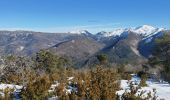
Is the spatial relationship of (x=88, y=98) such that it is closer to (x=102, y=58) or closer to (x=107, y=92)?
(x=107, y=92)

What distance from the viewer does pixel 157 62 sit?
46844mm

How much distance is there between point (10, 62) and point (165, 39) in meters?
23.9

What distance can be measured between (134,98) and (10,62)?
76.7 feet

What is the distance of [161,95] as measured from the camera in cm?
1561

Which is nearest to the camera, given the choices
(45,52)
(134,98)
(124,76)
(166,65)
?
(134,98)

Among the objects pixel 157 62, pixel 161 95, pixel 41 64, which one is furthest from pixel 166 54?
pixel 161 95

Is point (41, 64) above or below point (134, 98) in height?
below

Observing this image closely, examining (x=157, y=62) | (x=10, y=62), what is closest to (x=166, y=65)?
(x=157, y=62)

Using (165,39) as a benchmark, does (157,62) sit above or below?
below

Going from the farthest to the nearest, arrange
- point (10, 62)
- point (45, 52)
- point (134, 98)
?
point (45, 52) < point (10, 62) < point (134, 98)

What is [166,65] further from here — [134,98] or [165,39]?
[134,98]

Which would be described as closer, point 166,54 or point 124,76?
point 124,76

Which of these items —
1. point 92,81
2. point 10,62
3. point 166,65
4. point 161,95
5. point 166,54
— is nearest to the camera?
point 92,81

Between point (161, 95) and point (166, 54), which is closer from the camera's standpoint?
point (161, 95)
